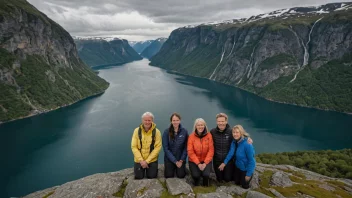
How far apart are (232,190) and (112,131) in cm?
7955

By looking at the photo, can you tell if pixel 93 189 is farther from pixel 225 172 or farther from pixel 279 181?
pixel 279 181

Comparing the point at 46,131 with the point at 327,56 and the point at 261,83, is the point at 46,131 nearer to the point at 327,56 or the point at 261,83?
the point at 261,83

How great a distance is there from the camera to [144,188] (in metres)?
14.5

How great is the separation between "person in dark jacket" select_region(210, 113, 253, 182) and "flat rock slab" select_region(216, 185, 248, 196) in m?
0.77

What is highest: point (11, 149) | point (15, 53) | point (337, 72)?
point (15, 53)

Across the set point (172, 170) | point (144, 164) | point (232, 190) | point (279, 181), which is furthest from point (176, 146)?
point (279, 181)

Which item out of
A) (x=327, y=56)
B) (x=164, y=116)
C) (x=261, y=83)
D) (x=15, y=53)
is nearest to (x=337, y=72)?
(x=327, y=56)

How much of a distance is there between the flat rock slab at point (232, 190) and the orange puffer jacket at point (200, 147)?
1.84 metres

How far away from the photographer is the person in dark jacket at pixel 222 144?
1412 cm

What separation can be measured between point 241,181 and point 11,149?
82.7 metres

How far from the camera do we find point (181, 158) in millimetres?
15281

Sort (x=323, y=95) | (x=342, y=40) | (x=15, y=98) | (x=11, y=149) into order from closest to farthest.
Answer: (x=11, y=149)
(x=15, y=98)
(x=323, y=95)
(x=342, y=40)

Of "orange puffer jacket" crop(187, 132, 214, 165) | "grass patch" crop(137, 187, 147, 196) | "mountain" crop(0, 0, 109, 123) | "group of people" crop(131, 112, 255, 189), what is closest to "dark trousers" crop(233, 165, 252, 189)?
"group of people" crop(131, 112, 255, 189)

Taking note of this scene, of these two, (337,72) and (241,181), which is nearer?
(241,181)
